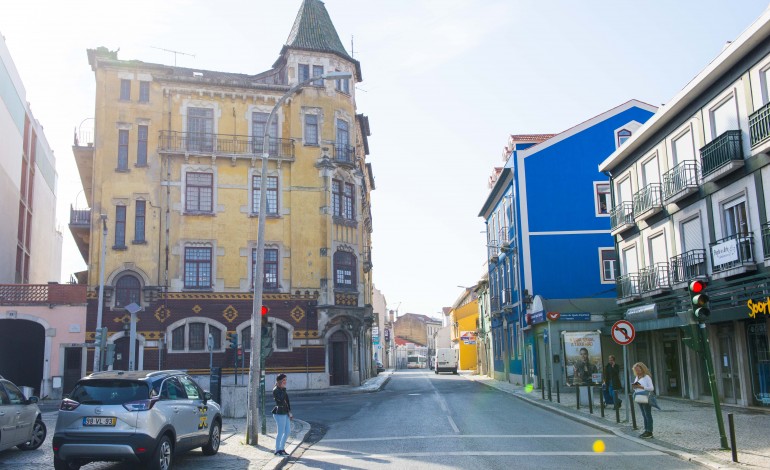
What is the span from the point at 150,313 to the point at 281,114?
1298 centimetres

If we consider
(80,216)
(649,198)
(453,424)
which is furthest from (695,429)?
(80,216)

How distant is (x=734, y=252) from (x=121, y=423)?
55.4 feet

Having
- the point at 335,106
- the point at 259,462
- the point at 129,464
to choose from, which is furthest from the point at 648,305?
the point at 335,106

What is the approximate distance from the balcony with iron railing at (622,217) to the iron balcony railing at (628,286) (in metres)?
1.96

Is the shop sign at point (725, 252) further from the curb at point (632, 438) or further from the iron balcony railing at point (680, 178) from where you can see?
the curb at point (632, 438)

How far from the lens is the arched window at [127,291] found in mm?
37000

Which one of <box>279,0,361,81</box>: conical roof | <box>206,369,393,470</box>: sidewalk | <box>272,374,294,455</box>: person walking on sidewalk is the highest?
<box>279,0,361,81</box>: conical roof

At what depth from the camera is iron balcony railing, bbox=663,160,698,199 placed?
75.7 ft

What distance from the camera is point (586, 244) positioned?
120 ft

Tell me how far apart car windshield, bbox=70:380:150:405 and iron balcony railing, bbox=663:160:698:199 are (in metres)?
18.0

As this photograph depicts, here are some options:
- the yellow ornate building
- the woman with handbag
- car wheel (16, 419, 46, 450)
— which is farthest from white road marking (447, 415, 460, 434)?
the yellow ornate building

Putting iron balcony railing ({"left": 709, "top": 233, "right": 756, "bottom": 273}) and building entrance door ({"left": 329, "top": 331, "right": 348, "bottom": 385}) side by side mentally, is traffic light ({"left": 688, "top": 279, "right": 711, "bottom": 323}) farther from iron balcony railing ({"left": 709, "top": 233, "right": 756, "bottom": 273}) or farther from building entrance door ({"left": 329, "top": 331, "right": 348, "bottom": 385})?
building entrance door ({"left": 329, "top": 331, "right": 348, "bottom": 385})

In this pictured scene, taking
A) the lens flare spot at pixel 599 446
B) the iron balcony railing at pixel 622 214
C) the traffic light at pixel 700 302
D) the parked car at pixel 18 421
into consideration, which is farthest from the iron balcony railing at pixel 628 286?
the parked car at pixel 18 421

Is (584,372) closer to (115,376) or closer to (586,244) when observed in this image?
(586,244)
